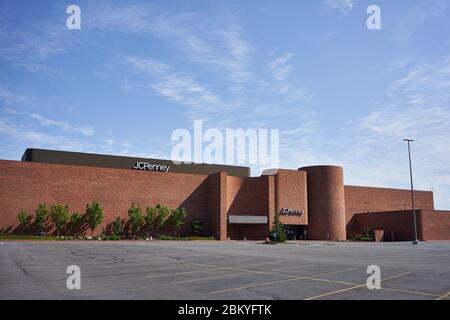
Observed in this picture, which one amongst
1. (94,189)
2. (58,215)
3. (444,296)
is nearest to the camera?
(444,296)

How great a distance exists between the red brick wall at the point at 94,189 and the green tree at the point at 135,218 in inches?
43.9

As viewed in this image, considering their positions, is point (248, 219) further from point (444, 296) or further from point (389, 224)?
point (444, 296)

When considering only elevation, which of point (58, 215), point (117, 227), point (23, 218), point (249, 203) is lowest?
point (117, 227)

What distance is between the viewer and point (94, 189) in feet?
185

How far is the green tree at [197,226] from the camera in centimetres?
6178

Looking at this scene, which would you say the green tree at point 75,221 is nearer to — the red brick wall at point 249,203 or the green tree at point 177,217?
the green tree at point 177,217

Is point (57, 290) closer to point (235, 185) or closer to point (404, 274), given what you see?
point (404, 274)

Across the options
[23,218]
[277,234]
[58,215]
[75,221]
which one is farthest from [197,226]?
[23,218]

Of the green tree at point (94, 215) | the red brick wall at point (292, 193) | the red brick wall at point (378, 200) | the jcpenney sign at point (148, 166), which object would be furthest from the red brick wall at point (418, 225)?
the green tree at point (94, 215)

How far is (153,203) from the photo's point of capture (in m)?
60.3

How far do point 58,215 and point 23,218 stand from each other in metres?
3.87

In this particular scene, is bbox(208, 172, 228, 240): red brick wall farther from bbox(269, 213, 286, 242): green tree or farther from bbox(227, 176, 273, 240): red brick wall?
bbox(269, 213, 286, 242): green tree

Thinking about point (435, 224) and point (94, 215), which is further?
point (435, 224)

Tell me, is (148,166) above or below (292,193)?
above
